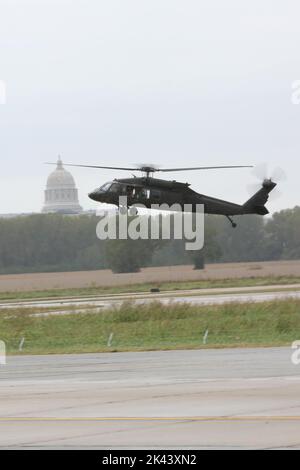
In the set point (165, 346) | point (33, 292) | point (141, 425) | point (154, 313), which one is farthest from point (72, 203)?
point (141, 425)

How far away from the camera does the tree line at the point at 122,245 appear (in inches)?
4491

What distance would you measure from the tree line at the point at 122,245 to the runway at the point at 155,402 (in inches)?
3093

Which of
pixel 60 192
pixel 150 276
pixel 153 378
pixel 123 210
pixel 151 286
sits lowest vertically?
pixel 153 378

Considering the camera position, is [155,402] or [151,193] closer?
[155,402]

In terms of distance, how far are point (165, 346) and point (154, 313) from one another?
15.4 m

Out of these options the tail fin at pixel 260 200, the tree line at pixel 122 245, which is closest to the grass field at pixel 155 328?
the tail fin at pixel 260 200

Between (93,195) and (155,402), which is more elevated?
(93,195)

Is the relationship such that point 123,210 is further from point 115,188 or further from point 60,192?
point 60,192

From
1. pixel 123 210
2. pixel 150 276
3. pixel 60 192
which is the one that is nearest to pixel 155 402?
pixel 123 210

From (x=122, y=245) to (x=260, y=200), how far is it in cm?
4575

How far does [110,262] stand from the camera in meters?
120

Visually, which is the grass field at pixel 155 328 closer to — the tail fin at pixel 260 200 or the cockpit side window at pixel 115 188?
the cockpit side window at pixel 115 188

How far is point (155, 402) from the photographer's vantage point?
72.0 feet

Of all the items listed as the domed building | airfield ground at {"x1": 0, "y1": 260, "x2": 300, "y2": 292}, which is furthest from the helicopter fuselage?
the domed building
